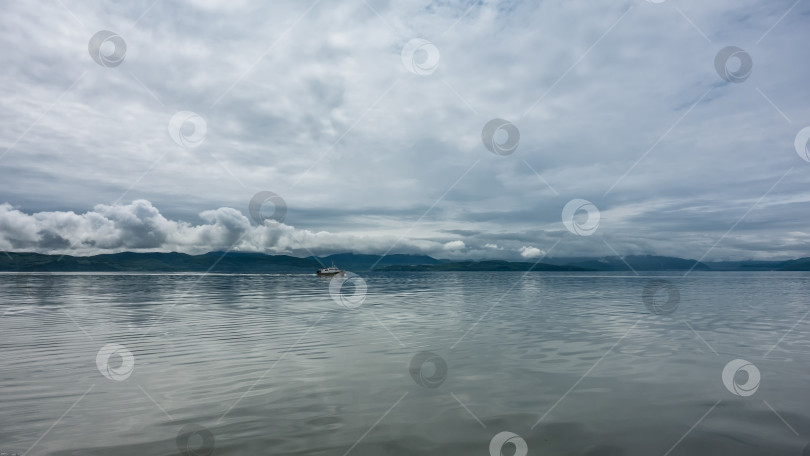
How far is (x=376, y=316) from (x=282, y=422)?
2446 cm

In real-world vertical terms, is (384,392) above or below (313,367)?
below

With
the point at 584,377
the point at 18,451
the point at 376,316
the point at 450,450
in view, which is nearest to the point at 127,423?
the point at 18,451

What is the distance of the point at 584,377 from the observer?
572 inches

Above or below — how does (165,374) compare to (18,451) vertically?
above

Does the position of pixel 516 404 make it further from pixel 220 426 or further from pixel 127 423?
pixel 127 423

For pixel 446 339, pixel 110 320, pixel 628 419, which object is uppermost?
pixel 110 320

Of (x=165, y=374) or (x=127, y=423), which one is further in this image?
(x=165, y=374)

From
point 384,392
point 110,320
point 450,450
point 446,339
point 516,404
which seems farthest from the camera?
point 110,320

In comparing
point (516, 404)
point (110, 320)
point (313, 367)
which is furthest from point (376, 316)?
point (516, 404)

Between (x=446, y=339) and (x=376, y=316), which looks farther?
(x=376, y=316)

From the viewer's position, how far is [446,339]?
22922mm

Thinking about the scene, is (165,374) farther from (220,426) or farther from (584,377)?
(584,377)

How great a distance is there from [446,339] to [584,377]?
30.6 feet

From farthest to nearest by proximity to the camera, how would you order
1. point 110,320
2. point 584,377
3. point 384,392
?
point 110,320
point 584,377
point 384,392
